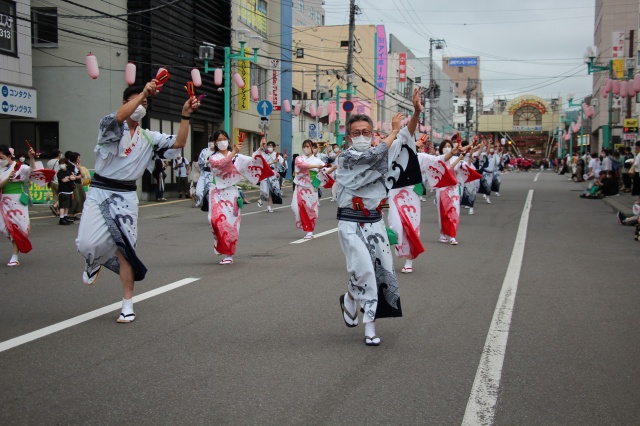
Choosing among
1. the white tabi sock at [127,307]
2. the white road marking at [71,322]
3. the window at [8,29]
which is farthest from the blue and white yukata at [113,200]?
the window at [8,29]

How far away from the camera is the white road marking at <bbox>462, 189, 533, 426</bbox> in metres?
4.06

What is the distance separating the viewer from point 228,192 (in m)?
10.3

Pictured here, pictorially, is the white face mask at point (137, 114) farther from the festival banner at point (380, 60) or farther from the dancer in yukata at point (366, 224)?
the festival banner at point (380, 60)

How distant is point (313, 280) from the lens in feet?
28.2

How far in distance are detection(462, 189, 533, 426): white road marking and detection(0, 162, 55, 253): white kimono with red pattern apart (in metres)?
6.56

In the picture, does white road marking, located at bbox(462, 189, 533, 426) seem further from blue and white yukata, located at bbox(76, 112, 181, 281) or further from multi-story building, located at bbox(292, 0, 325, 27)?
multi-story building, located at bbox(292, 0, 325, 27)

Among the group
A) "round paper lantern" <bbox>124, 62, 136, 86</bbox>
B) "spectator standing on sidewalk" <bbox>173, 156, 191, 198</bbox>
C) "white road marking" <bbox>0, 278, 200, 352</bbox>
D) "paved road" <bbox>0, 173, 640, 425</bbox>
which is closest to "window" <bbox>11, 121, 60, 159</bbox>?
"spectator standing on sidewalk" <bbox>173, 156, 191, 198</bbox>

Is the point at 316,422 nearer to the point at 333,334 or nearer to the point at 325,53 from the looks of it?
the point at 333,334

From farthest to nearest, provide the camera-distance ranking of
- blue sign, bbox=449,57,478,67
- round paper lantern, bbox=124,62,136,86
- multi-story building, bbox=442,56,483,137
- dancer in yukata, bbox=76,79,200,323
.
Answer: multi-story building, bbox=442,56,483,137
blue sign, bbox=449,57,478,67
round paper lantern, bbox=124,62,136,86
dancer in yukata, bbox=76,79,200,323

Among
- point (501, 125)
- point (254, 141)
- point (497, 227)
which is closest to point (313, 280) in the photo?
point (497, 227)

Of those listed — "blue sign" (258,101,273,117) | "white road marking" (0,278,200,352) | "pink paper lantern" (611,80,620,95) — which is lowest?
"white road marking" (0,278,200,352)

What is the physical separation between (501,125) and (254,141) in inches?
2453

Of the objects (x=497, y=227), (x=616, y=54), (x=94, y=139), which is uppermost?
(x=616, y=54)

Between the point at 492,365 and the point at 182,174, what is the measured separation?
23.0m
